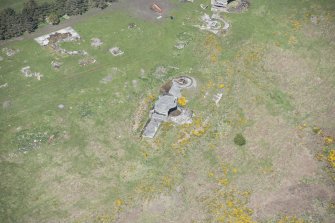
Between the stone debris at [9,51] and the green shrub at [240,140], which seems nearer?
the green shrub at [240,140]

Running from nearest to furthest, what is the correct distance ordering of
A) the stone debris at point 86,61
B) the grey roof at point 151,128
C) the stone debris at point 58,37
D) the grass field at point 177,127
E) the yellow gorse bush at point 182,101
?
the grass field at point 177,127
the grey roof at point 151,128
the yellow gorse bush at point 182,101
the stone debris at point 86,61
the stone debris at point 58,37

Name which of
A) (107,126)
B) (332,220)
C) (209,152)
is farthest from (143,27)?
(332,220)

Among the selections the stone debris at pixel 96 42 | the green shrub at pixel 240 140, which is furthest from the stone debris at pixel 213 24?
the green shrub at pixel 240 140

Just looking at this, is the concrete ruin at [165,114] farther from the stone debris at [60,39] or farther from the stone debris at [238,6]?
the stone debris at [238,6]

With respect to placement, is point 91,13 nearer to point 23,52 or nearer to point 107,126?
point 23,52

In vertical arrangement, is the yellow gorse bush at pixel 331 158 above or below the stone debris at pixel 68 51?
above

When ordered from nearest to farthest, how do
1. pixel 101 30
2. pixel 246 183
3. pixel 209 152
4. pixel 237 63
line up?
pixel 246 183, pixel 209 152, pixel 237 63, pixel 101 30

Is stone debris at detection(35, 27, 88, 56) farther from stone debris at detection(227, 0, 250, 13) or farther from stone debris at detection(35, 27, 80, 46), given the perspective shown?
stone debris at detection(227, 0, 250, 13)

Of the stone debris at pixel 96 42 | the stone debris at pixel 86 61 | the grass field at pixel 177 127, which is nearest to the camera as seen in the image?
the grass field at pixel 177 127
